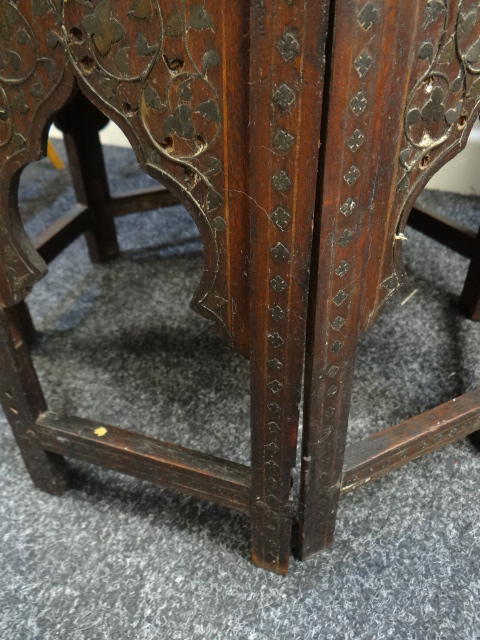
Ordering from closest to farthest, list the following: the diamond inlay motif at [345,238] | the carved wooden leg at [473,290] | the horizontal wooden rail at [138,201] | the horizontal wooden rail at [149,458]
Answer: the diamond inlay motif at [345,238]
the horizontal wooden rail at [149,458]
the carved wooden leg at [473,290]
the horizontal wooden rail at [138,201]

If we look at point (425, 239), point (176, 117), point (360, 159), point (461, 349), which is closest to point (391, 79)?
point (360, 159)

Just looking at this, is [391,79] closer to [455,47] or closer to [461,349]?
[455,47]

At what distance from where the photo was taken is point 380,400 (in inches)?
45.7

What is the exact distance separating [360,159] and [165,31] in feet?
0.68

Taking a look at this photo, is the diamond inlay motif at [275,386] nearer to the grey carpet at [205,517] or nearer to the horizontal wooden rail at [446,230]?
the grey carpet at [205,517]

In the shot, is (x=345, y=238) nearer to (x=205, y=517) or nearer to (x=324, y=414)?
(x=324, y=414)

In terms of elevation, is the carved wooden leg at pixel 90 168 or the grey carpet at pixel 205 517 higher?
the carved wooden leg at pixel 90 168

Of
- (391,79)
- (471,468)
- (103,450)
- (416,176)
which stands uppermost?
(391,79)

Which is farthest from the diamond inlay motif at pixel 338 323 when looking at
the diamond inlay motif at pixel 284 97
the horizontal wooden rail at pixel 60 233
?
the horizontal wooden rail at pixel 60 233

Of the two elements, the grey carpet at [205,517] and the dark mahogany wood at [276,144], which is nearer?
the dark mahogany wood at [276,144]

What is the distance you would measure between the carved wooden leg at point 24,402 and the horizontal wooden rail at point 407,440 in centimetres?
46

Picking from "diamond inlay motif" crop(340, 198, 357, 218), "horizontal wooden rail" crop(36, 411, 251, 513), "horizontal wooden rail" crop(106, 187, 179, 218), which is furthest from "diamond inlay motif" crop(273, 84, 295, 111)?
"horizontal wooden rail" crop(106, 187, 179, 218)

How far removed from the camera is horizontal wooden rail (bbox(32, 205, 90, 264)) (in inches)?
53.2

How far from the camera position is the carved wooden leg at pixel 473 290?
4.22 ft
